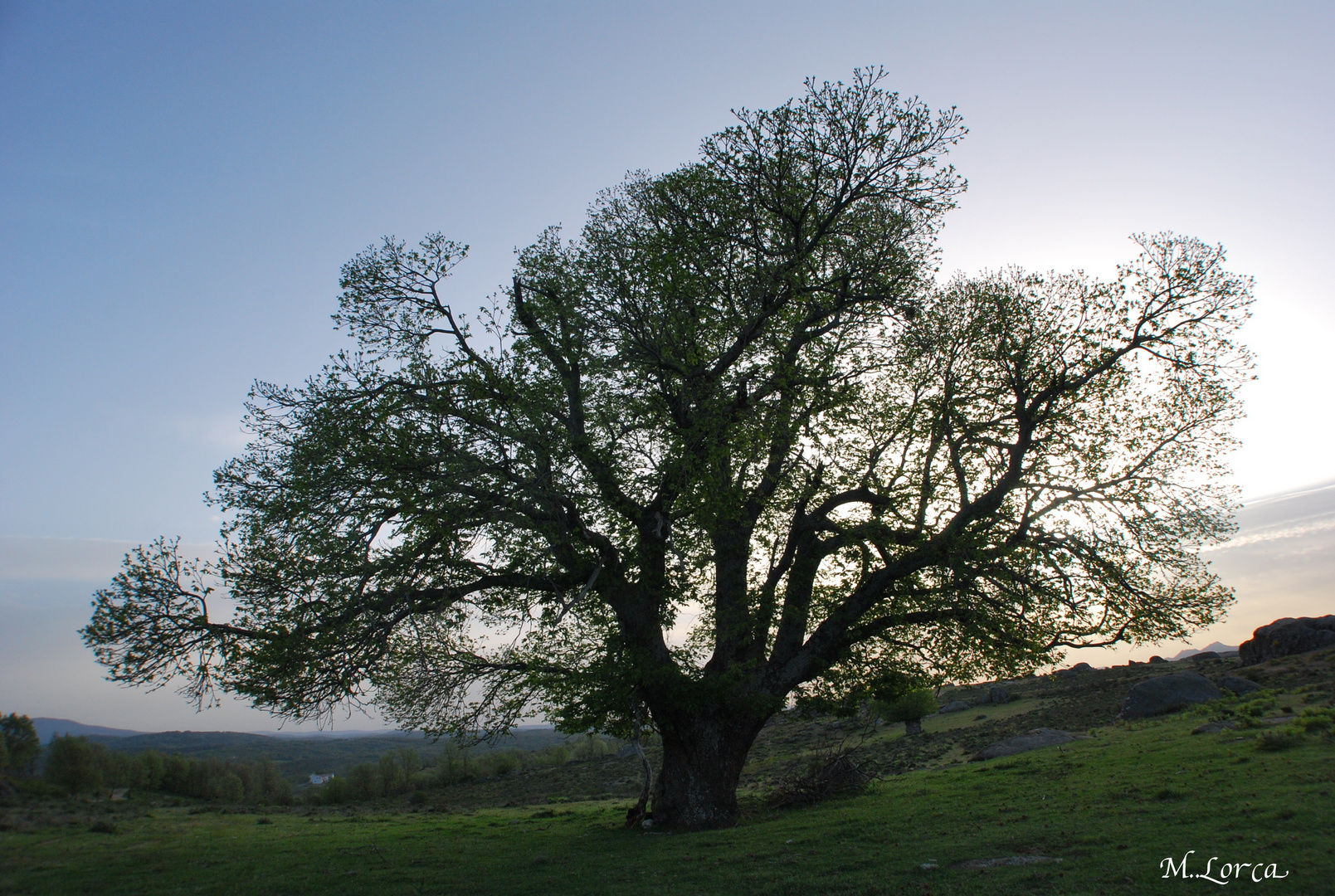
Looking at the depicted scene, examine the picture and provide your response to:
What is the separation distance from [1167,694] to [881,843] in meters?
22.7

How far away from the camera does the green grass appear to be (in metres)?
8.96

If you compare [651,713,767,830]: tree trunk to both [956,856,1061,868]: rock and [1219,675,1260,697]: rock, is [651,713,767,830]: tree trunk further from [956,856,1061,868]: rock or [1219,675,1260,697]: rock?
[1219,675,1260,697]: rock

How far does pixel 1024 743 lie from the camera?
24.9 m

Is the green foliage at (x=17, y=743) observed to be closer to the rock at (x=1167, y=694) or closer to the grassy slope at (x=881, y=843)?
the grassy slope at (x=881, y=843)

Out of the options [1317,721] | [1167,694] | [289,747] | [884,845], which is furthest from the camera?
[289,747]

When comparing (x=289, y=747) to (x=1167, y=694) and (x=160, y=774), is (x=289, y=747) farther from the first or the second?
(x=1167, y=694)

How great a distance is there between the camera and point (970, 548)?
13383 mm

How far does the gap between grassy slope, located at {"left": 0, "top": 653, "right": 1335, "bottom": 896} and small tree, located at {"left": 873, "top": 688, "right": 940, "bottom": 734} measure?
48.5 feet

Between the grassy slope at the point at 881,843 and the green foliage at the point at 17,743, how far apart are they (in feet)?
27.2

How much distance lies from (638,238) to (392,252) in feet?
19.9

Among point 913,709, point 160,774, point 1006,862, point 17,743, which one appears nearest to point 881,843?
point 1006,862

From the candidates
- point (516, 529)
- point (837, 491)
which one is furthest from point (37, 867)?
point (837, 491)

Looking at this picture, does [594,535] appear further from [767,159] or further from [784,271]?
[767,159]

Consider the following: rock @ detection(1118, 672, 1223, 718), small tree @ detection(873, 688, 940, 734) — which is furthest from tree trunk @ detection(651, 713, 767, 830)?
small tree @ detection(873, 688, 940, 734)
